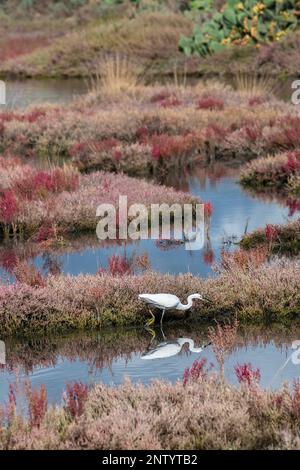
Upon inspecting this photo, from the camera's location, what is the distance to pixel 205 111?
23.1 meters

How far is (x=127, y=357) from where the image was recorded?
9.39m

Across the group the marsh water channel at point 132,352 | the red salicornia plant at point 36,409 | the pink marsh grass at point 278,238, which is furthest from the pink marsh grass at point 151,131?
the red salicornia plant at point 36,409

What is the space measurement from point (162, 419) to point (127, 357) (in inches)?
92.4

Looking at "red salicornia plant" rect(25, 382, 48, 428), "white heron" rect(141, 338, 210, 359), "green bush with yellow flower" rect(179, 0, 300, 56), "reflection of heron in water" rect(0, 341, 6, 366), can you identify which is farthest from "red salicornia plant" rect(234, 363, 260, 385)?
"green bush with yellow flower" rect(179, 0, 300, 56)

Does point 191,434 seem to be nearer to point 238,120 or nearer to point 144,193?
point 144,193

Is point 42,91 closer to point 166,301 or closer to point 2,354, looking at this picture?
point 166,301

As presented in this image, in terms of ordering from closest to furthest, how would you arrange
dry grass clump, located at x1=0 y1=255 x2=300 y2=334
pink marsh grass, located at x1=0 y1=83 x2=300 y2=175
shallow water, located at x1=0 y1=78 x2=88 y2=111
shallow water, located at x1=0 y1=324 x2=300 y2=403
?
shallow water, located at x1=0 y1=324 x2=300 y2=403
dry grass clump, located at x1=0 y1=255 x2=300 y2=334
pink marsh grass, located at x1=0 y1=83 x2=300 y2=175
shallow water, located at x1=0 y1=78 x2=88 y2=111

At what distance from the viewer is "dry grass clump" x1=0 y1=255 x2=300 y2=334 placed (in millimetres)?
10086

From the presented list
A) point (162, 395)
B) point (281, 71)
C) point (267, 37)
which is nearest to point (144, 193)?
point (162, 395)

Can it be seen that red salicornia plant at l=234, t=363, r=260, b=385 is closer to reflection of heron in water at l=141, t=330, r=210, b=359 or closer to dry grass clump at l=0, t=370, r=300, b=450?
dry grass clump at l=0, t=370, r=300, b=450

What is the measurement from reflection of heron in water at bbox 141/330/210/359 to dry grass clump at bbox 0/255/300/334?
574 mm

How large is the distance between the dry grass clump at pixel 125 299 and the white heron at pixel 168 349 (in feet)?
1.89

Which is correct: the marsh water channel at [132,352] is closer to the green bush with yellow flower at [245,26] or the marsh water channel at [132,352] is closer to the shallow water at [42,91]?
the shallow water at [42,91]

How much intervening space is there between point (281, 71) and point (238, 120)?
49.6 ft
